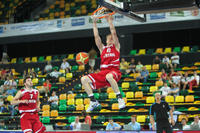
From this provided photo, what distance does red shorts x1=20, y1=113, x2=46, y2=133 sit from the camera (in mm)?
9508

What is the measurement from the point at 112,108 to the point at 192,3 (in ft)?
27.7

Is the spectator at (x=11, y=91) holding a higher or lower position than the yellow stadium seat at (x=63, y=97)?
higher

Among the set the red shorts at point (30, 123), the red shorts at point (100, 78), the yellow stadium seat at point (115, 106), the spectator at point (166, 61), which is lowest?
the yellow stadium seat at point (115, 106)

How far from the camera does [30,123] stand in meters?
9.61

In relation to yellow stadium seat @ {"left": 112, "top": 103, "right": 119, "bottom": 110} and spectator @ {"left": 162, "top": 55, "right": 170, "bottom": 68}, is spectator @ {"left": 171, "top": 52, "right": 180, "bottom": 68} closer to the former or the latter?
spectator @ {"left": 162, "top": 55, "right": 170, "bottom": 68}

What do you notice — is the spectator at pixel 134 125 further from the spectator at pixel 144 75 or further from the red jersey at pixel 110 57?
the spectator at pixel 144 75

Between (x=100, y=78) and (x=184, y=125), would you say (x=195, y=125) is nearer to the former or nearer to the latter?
(x=184, y=125)

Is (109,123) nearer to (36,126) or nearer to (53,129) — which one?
(53,129)

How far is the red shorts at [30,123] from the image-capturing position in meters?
9.51

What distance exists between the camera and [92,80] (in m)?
8.42

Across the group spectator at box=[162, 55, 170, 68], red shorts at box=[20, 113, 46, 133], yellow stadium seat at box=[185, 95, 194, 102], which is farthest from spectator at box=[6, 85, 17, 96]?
red shorts at box=[20, 113, 46, 133]

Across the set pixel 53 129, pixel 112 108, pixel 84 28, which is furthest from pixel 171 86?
pixel 84 28

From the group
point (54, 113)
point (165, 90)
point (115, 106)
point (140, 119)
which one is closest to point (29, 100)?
point (140, 119)

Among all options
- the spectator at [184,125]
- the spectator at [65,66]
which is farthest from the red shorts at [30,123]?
the spectator at [65,66]
